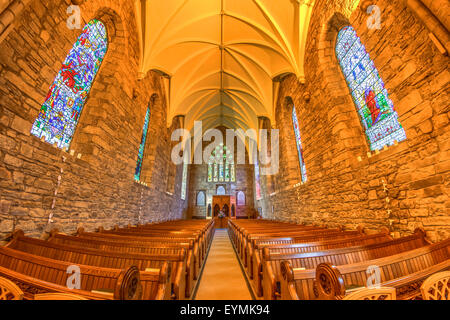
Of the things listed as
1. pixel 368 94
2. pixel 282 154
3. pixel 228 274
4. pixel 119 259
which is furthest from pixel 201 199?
pixel 119 259

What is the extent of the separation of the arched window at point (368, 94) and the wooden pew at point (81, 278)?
15.7 ft

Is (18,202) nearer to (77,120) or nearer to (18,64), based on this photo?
(18,64)

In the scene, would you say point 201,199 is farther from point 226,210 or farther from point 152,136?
point 152,136

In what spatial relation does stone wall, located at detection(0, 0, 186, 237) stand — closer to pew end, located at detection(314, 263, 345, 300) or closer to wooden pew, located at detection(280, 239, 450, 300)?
wooden pew, located at detection(280, 239, 450, 300)

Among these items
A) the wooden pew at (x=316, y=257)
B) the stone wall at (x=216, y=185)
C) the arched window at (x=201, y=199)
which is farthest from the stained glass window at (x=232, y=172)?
the wooden pew at (x=316, y=257)

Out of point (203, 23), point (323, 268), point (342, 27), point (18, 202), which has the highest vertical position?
point (203, 23)

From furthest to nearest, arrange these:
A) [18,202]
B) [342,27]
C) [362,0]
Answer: [342,27]
[362,0]
[18,202]

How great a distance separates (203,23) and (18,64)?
716 centimetres

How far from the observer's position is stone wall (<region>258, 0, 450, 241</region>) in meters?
2.70

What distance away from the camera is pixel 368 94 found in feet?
14.2

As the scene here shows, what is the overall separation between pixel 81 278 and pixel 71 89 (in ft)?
14.8

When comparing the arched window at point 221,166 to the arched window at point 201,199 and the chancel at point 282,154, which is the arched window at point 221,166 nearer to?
the arched window at point 201,199
